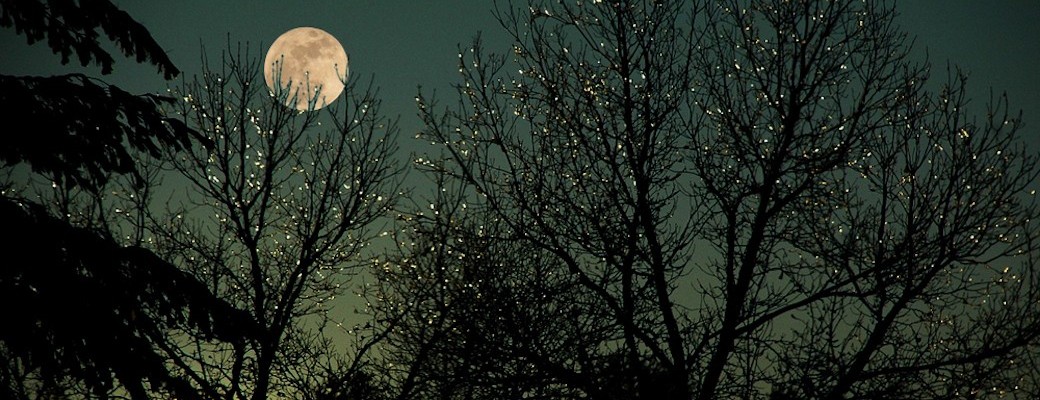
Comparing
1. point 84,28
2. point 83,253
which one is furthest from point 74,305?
point 84,28

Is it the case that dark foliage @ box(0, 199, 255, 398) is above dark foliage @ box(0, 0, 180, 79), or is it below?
below

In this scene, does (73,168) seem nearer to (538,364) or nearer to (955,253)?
(538,364)

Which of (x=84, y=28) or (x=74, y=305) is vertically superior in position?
(x=84, y=28)

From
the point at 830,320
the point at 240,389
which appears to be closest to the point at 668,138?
the point at 830,320

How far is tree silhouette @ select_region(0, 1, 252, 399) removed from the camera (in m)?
5.10

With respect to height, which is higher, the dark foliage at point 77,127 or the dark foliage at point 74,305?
the dark foliage at point 77,127

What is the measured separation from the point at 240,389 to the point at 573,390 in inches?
238

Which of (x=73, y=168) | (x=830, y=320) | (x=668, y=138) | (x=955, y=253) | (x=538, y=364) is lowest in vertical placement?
(x=73, y=168)

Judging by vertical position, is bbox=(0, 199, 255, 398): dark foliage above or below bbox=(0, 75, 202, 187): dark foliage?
below

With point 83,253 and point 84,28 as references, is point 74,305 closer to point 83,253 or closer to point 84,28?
point 83,253

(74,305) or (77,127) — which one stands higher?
(77,127)

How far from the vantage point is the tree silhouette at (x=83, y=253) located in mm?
5102

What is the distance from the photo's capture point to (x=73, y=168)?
546cm

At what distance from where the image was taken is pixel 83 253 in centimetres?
540
